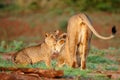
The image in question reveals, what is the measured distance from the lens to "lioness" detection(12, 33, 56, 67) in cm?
1066

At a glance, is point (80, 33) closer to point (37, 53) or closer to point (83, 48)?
point (83, 48)

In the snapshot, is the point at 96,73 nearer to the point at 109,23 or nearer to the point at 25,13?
the point at 109,23

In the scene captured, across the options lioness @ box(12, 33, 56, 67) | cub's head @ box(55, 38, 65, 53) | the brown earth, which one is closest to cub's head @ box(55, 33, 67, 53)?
cub's head @ box(55, 38, 65, 53)

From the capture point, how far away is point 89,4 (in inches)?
1009

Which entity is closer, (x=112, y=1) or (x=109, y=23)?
(x=109, y=23)

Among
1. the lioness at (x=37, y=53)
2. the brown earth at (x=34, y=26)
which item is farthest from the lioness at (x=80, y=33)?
the brown earth at (x=34, y=26)

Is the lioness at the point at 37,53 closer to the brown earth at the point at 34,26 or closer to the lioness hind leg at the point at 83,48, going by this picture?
the lioness hind leg at the point at 83,48

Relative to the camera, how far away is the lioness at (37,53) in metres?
10.7

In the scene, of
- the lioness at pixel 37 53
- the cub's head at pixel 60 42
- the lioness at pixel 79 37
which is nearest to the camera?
the lioness at pixel 79 37

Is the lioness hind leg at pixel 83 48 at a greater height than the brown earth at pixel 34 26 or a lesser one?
lesser

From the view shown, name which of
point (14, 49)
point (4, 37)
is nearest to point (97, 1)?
point (4, 37)

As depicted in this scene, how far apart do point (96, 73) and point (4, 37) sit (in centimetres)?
1308

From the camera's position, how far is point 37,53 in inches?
426

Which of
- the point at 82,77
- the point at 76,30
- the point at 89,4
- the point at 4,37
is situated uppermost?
the point at 89,4
